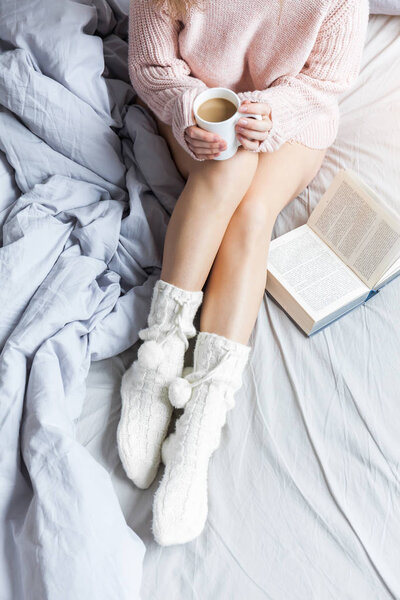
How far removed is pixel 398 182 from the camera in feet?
3.43

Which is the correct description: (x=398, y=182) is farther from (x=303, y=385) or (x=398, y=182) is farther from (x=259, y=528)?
(x=259, y=528)

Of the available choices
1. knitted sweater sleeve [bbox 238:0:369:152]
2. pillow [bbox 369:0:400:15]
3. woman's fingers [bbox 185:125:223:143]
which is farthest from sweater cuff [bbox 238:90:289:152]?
pillow [bbox 369:0:400:15]

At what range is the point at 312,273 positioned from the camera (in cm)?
97

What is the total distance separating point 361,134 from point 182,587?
88 cm

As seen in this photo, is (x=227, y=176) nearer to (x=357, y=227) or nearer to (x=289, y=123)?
(x=289, y=123)

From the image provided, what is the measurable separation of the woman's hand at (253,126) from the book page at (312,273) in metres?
0.21

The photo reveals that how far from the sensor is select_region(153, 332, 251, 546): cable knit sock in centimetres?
76

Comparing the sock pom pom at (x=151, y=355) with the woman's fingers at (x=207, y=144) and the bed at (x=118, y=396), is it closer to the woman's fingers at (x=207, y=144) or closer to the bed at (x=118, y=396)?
the bed at (x=118, y=396)

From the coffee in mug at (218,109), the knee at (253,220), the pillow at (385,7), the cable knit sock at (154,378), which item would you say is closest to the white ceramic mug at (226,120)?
the coffee in mug at (218,109)

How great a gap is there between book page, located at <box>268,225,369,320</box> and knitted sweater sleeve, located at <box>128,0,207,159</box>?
0.26 metres

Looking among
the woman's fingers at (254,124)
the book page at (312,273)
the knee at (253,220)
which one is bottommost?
the book page at (312,273)

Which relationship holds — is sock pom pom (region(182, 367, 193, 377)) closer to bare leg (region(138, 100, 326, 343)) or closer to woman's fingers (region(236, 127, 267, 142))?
bare leg (region(138, 100, 326, 343))

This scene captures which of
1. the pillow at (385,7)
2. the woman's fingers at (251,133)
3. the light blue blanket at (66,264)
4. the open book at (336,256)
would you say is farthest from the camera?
the pillow at (385,7)

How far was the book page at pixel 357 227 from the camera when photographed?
3.04ft
